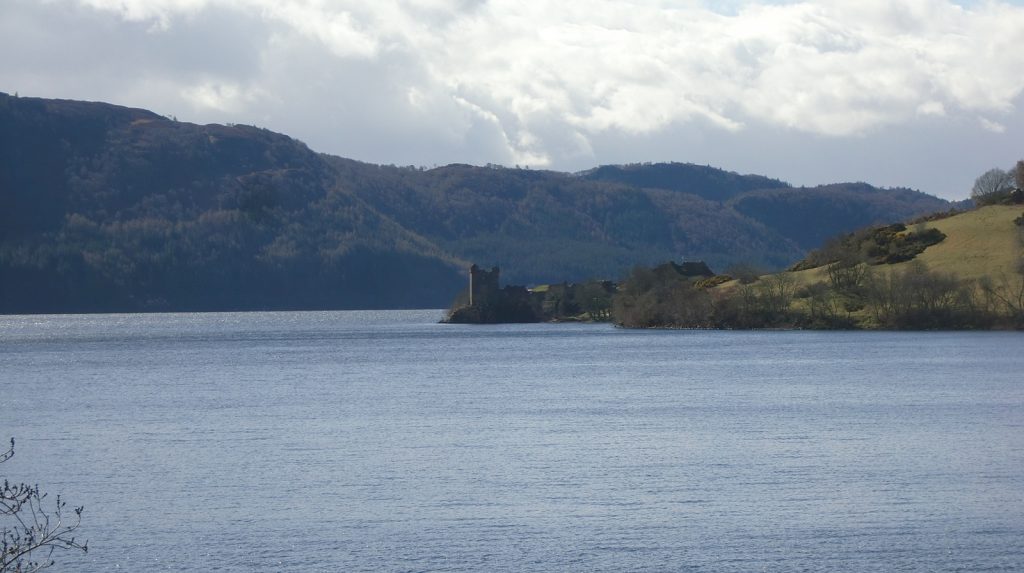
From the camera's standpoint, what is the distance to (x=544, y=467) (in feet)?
127

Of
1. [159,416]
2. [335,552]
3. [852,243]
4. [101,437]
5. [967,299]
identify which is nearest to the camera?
[335,552]

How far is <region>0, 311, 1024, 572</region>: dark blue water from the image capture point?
2791 cm

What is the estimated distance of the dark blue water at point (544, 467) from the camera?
27906 mm

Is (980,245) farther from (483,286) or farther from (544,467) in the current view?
(544,467)

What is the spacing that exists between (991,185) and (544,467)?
13612 centimetres

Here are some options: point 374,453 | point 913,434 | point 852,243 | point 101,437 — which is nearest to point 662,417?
point 913,434

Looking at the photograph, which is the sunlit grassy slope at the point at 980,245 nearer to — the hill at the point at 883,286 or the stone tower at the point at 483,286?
the hill at the point at 883,286

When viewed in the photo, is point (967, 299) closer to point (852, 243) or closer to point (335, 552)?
point (852, 243)

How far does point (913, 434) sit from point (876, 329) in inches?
3500

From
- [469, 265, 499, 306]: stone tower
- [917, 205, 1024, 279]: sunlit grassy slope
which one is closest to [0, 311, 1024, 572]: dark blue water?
[917, 205, 1024, 279]: sunlit grassy slope

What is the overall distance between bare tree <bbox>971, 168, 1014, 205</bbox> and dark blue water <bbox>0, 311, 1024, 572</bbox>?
78.0 meters

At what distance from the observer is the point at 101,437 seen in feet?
161

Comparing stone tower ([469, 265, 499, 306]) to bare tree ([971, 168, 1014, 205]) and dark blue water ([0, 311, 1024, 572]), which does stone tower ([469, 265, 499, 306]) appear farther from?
dark blue water ([0, 311, 1024, 572])

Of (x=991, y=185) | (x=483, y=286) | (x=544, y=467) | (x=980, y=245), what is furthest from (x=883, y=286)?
(x=544, y=467)
